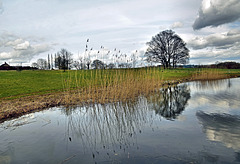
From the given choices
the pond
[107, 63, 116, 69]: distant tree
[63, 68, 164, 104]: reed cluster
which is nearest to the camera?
the pond

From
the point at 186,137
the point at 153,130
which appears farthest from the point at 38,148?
the point at 186,137

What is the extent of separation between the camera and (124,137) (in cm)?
419

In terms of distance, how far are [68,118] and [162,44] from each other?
1316 inches

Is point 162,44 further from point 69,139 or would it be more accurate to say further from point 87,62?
point 69,139

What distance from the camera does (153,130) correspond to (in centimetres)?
462

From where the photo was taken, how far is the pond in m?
3.30

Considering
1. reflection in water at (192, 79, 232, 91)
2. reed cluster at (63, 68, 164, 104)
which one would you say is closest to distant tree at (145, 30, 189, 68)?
reflection in water at (192, 79, 232, 91)

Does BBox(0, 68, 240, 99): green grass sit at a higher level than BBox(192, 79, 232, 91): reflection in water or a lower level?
higher

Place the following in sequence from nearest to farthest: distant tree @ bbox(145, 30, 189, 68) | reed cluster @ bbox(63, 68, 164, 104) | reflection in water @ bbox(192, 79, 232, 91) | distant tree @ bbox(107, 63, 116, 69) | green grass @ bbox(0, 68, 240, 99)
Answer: reed cluster @ bbox(63, 68, 164, 104), distant tree @ bbox(107, 63, 116, 69), green grass @ bbox(0, 68, 240, 99), reflection in water @ bbox(192, 79, 232, 91), distant tree @ bbox(145, 30, 189, 68)

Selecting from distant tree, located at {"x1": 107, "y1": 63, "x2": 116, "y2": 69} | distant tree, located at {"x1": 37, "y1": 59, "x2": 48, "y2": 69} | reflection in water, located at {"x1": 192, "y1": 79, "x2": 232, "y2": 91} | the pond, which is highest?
distant tree, located at {"x1": 37, "y1": 59, "x2": 48, "y2": 69}

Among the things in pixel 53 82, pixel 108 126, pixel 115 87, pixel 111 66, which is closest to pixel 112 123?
pixel 108 126

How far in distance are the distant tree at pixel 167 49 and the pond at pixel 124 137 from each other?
29.8 metres

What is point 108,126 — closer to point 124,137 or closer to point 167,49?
point 124,137

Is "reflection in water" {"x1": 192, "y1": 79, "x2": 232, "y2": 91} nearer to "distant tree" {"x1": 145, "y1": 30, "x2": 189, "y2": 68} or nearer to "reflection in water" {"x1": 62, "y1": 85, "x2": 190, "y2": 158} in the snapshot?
"reflection in water" {"x1": 62, "y1": 85, "x2": 190, "y2": 158}
